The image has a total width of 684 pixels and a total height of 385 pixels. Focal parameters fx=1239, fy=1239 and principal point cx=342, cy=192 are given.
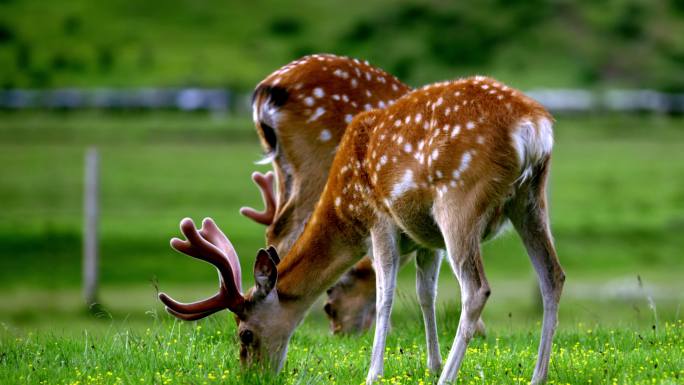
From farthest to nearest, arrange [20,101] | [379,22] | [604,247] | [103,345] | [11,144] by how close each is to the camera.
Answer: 1. [379,22]
2. [20,101]
3. [11,144]
4. [604,247]
5. [103,345]

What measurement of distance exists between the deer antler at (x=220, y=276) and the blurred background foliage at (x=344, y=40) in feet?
142

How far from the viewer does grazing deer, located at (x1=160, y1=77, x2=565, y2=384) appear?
719 cm

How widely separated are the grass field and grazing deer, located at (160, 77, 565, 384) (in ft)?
1.21

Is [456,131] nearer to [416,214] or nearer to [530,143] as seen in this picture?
[530,143]

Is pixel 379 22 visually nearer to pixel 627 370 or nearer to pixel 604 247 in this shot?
pixel 604 247

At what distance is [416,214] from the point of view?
764cm

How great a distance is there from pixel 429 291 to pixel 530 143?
Result: 1.56 metres

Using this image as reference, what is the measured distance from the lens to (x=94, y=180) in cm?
1883

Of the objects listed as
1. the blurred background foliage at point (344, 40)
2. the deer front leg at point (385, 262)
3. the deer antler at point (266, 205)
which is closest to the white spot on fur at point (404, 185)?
the deer front leg at point (385, 262)

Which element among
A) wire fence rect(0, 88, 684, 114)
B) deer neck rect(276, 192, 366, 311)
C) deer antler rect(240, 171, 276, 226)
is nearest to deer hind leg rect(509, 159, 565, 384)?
deer neck rect(276, 192, 366, 311)

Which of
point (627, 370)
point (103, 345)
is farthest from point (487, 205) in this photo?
point (103, 345)

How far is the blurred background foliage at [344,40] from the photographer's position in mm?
54188

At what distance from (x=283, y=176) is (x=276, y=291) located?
226 centimetres

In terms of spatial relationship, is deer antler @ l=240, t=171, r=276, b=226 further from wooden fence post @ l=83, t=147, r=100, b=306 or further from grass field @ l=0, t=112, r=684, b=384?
wooden fence post @ l=83, t=147, r=100, b=306
